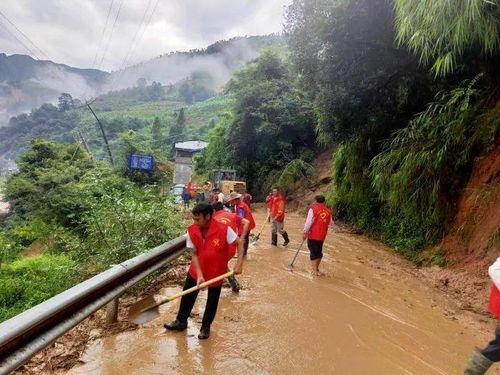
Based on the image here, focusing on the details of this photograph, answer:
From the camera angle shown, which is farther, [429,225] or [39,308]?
[429,225]

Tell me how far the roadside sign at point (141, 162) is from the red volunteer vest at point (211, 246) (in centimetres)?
2826

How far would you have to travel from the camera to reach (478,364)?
3.22 meters

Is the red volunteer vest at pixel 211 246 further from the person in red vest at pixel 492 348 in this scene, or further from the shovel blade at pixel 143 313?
the person in red vest at pixel 492 348

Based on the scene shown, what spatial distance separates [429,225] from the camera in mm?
9469

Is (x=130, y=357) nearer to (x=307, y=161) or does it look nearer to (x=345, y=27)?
(x=345, y=27)

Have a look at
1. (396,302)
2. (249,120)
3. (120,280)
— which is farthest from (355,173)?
(249,120)

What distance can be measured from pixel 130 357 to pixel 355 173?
1143 cm

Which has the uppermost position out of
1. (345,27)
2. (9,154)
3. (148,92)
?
(148,92)

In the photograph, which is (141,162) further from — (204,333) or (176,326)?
(204,333)

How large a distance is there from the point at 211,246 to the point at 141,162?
28.7m

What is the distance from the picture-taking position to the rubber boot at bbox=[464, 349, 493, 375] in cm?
317

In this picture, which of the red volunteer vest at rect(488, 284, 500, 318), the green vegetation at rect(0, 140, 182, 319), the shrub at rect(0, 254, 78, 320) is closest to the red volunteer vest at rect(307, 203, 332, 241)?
the green vegetation at rect(0, 140, 182, 319)

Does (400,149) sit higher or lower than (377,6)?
lower

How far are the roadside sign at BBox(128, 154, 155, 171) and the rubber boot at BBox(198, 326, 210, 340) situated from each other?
2847 cm
